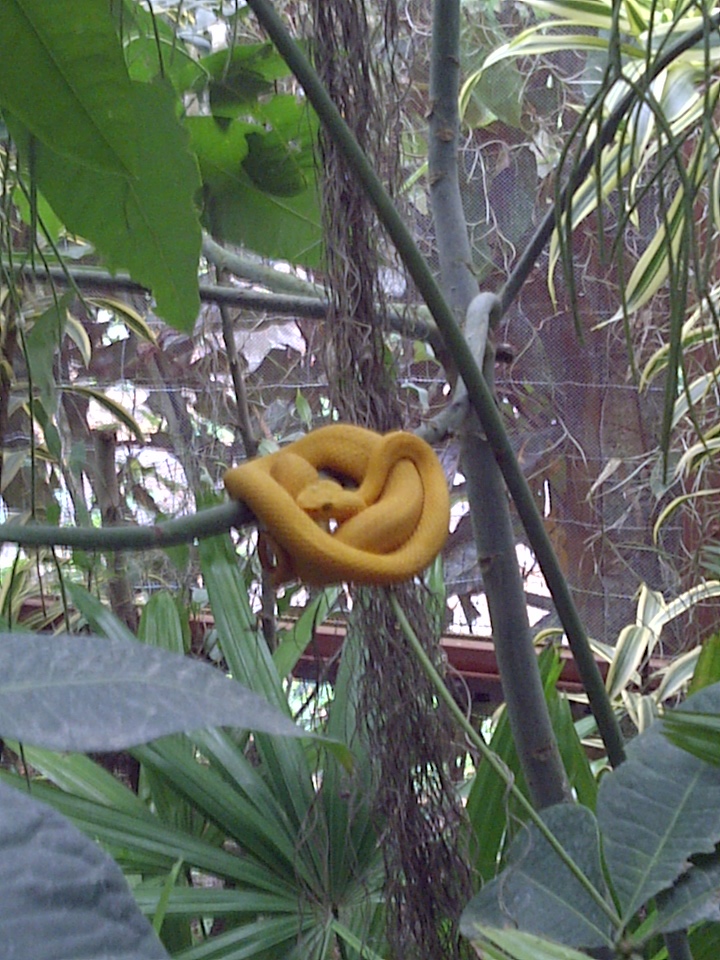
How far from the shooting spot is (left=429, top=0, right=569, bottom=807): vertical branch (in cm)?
68

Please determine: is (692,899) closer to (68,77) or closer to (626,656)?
Result: (68,77)

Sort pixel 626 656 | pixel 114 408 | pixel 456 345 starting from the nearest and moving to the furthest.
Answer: pixel 456 345 → pixel 626 656 → pixel 114 408

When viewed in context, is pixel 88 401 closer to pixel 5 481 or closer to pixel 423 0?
pixel 5 481

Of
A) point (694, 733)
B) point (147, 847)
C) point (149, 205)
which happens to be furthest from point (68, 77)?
point (147, 847)

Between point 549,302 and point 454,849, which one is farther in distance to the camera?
point 549,302

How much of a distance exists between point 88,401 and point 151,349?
0.20m

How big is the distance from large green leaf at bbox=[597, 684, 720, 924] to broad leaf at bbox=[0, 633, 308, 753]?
359mm

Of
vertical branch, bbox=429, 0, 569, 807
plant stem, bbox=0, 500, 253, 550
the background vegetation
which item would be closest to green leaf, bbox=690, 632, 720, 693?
the background vegetation

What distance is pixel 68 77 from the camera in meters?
0.43

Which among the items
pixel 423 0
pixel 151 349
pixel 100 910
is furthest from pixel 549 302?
pixel 100 910

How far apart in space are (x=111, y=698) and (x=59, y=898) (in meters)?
0.04

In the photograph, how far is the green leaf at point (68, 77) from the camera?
0.42 meters

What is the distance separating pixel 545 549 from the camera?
60 centimetres

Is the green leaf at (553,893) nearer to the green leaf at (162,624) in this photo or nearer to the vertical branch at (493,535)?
the vertical branch at (493,535)
